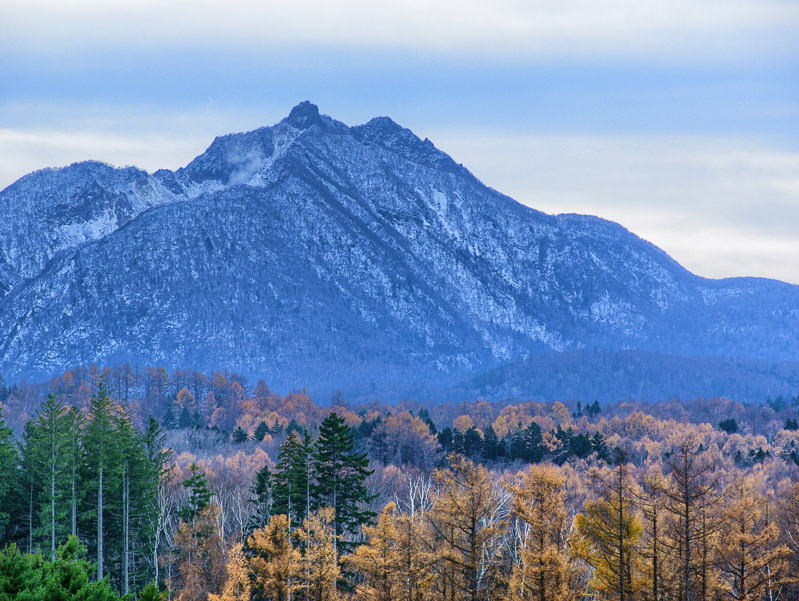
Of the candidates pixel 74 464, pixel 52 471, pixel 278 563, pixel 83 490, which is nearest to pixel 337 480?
pixel 278 563

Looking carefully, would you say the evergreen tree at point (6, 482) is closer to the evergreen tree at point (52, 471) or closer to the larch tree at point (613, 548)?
the evergreen tree at point (52, 471)

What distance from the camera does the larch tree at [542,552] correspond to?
4475cm

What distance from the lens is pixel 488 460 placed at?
449 feet

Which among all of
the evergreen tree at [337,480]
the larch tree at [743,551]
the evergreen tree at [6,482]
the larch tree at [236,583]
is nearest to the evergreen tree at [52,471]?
the evergreen tree at [6,482]

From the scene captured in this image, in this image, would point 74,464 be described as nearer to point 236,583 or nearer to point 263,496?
point 263,496

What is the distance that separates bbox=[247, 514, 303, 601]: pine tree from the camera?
181ft

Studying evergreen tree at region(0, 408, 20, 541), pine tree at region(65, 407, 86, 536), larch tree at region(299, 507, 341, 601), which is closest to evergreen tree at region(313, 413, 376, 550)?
larch tree at region(299, 507, 341, 601)

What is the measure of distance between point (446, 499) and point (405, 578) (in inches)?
214

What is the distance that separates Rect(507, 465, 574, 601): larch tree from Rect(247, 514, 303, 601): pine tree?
1475 centimetres

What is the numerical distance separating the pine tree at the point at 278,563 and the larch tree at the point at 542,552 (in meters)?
14.8

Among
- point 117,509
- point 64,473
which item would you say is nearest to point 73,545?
point 64,473

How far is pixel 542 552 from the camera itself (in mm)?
44969

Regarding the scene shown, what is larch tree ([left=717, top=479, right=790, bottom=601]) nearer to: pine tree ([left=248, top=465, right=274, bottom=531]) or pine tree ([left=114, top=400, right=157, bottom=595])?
pine tree ([left=248, top=465, right=274, bottom=531])

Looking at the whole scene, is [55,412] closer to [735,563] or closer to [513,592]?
[513,592]
